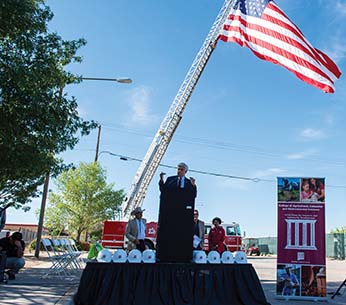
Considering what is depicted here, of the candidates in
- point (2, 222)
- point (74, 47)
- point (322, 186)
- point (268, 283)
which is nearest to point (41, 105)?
point (74, 47)

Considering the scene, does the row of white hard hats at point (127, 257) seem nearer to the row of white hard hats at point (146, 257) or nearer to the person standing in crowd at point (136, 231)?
the row of white hard hats at point (146, 257)

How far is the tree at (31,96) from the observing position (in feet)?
33.1

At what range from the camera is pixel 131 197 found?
64.7 ft

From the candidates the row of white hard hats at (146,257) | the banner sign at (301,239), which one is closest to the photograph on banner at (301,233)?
the banner sign at (301,239)

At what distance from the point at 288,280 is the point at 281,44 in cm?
550

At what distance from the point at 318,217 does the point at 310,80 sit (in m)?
3.17

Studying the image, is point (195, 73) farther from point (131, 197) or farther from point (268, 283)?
point (268, 283)

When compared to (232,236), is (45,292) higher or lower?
lower

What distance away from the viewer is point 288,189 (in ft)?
31.9

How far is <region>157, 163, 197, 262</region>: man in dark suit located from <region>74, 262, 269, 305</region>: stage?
0.20 meters

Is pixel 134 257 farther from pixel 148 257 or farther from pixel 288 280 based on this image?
pixel 288 280

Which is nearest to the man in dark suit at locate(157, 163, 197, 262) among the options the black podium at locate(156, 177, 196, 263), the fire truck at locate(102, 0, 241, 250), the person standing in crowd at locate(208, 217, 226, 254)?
the black podium at locate(156, 177, 196, 263)

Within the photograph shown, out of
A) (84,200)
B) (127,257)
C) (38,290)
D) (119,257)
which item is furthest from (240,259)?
(84,200)

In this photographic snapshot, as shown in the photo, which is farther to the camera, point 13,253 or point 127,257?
point 13,253
